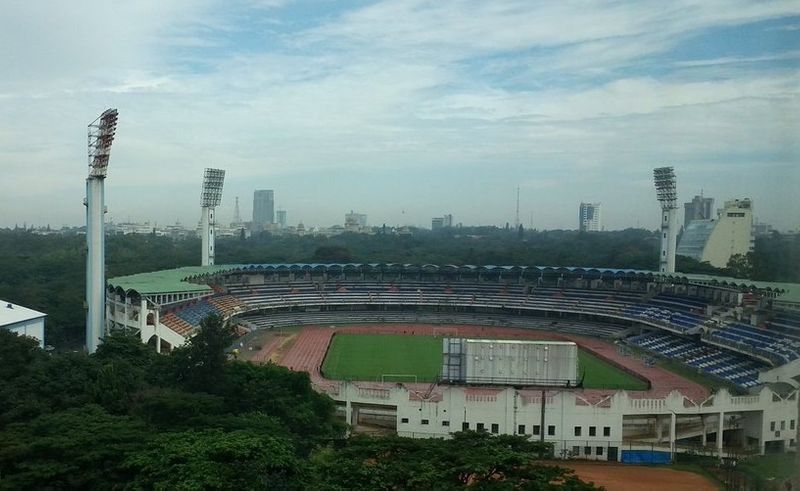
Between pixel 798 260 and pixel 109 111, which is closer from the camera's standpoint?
pixel 798 260

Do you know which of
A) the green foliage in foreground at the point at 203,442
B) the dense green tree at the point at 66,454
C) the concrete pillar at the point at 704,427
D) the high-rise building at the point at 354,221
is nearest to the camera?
the green foliage in foreground at the point at 203,442

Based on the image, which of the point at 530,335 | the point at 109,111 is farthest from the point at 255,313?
the point at 109,111

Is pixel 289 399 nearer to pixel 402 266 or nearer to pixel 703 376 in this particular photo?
pixel 703 376

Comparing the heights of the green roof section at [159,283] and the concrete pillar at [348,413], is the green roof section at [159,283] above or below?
above

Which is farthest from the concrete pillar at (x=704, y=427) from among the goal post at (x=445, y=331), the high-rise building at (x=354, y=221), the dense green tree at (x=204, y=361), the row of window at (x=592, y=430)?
the high-rise building at (x=354, y=221)

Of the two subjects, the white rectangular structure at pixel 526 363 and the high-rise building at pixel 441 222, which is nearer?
the white rectangular structure at pixel 526 363

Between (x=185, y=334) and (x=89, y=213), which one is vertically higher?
(x=89, y=213)

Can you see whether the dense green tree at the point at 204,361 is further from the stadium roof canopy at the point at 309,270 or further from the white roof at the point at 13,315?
the stadium roof canopy at the point at 309,270
